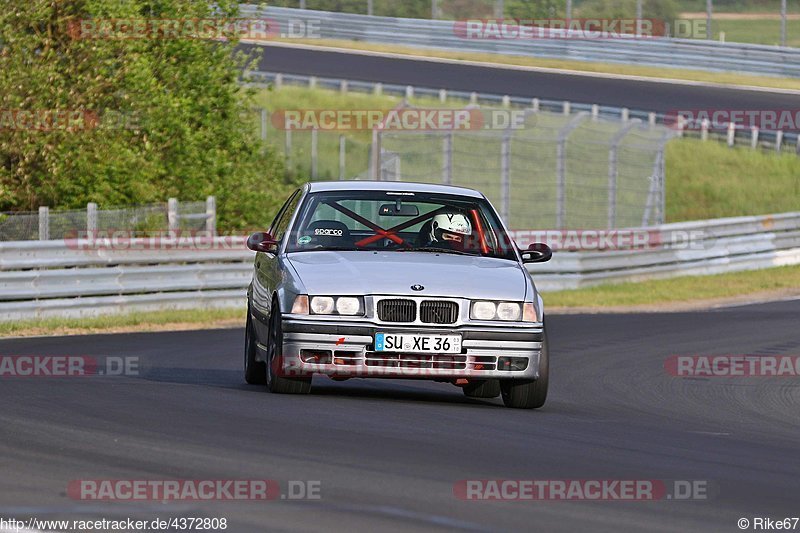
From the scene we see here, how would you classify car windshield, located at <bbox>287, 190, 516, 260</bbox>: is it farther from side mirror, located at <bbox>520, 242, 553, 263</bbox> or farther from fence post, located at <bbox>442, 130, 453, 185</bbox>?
fence post, located at <bbox>442, 130, 453, 185</bbox>

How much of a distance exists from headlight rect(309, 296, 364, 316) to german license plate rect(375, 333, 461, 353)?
0.22 meters

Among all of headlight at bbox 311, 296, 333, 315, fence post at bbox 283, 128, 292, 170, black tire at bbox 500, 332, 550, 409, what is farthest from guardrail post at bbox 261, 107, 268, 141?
headlight at bbox 311, 296, 333, 315

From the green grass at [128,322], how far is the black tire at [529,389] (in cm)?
906

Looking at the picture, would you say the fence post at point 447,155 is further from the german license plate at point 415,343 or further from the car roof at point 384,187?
the german license plate at point 415,343

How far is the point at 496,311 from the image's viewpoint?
1087 cm

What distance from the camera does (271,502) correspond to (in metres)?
6.93

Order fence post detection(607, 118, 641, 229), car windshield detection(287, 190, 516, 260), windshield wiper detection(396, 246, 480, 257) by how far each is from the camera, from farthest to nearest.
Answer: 1. fence post detection(607, 118, 641, 229)
2. car windshield detection(287, 190, 516, 260)
3. windshield wiper detection(396, 246, 480, 257)

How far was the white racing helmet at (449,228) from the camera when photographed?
11992 mm

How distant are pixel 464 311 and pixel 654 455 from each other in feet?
7.66

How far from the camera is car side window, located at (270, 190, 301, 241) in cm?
1259

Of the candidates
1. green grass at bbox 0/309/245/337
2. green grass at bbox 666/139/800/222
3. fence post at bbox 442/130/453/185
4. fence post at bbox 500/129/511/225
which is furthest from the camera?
green grass at bbox 666/139/800/222

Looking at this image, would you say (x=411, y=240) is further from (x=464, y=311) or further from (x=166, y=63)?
(x=166, y=63)

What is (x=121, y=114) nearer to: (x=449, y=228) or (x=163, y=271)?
(x=163, y=271)

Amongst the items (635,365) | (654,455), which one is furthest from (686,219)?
(654,455)
